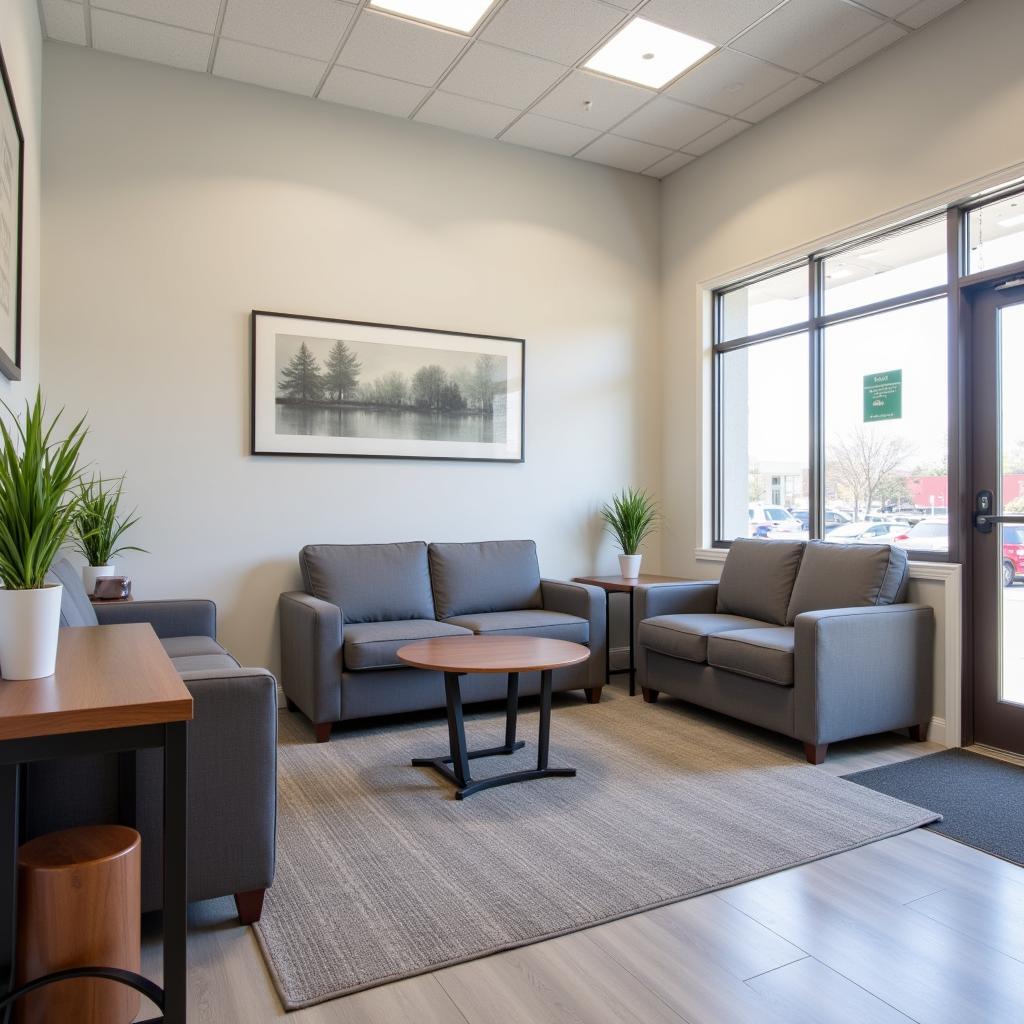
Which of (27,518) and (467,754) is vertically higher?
(27,518)

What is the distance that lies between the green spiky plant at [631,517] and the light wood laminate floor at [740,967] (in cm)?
221

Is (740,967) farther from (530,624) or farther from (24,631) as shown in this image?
(530,624)

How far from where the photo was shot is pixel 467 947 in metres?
1.46

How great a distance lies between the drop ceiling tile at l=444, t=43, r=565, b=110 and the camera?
2986 millimetres

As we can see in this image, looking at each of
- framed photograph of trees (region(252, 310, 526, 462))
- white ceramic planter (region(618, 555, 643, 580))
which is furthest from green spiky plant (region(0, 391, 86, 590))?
white ceramic planter (region(618, 555, 643, 580))

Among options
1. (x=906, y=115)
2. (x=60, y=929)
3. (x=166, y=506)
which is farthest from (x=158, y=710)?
Answer: (x=906, y=115)

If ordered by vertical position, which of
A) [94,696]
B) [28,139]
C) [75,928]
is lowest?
[75,928]

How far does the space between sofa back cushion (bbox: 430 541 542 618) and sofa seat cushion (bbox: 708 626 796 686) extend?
3.13 feet

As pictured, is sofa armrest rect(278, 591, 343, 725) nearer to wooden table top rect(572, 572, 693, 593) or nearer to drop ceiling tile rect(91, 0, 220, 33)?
wooden table top rect(572, 572, 693, 593)

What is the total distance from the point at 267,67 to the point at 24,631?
2.71m

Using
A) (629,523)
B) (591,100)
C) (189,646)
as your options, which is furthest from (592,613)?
(591,100)

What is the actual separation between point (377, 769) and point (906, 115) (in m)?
2.95

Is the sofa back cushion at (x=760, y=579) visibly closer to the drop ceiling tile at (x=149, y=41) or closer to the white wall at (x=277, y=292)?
the white wall at (x=277, y=292)

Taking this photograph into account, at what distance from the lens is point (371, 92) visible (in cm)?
325
